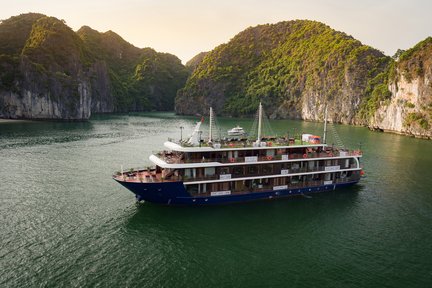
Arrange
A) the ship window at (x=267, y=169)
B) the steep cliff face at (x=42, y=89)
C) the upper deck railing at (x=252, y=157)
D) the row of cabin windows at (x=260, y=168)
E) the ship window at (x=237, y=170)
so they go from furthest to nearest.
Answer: the steep cliff face at (x=42, y=89) < the ship window at (x=267, y=169) < the ship window at (x=237, y=170) < the row of cabin windows at (x=260, y=168) < the upper deck railing at (x=252, y=157)

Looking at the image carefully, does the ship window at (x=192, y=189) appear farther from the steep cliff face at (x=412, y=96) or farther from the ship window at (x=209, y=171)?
the steep cliff face at (x=412, y=96)

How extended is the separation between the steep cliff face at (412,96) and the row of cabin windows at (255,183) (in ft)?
250

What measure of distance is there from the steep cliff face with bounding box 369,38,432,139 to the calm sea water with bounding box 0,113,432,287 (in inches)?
2569

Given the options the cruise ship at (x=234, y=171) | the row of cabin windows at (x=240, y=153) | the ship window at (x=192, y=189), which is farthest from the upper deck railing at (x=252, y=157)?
the ship window at (x=192, y=189)

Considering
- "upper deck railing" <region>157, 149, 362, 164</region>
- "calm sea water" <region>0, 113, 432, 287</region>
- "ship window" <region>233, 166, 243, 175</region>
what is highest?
"upper deck railing" <region>157, 149, 362, 164</region>

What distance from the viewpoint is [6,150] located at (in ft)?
215

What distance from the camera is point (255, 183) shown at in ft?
122

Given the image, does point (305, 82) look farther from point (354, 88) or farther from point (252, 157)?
point (252, 157)

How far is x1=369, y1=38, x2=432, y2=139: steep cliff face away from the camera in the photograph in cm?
10062

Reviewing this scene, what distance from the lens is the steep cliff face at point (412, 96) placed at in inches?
3962

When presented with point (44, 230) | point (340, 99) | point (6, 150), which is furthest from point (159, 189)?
point (340, 99)

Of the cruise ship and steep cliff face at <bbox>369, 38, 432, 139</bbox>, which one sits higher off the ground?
steep cliff face at <bbox>369, 38, 432, 139</bbox>

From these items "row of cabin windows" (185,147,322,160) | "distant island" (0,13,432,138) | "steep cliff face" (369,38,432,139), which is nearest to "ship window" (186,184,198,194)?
"row of cabin windows" (185,147,322,160)

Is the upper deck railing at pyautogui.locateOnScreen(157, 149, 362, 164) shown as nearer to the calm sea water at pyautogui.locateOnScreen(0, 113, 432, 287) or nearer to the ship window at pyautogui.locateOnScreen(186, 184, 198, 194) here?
the ship window at pyautogui.locateOnScreen(186, 184, 198, 194)
